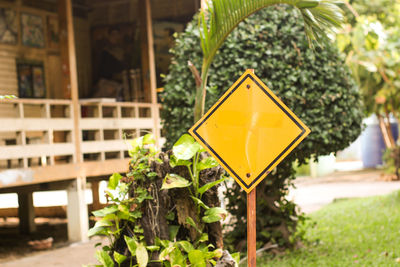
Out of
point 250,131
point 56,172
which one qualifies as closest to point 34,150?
point 56,172

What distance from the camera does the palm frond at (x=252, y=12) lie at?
5.15 m

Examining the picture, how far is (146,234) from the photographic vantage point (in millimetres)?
4559

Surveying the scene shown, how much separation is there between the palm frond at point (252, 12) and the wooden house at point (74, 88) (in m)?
3.45

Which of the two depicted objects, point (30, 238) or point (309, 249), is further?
point (30, 238)

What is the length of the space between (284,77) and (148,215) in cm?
283

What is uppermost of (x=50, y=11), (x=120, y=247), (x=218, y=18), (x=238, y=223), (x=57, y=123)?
(x=50, y=11)

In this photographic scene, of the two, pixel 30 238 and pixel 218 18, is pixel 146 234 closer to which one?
pixel 218 18

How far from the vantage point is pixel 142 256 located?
14.4 ft

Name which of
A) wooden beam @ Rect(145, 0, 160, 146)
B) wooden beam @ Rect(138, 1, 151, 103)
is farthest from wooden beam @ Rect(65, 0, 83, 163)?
wooden beam @ Rect(138, 1, 151, 103)

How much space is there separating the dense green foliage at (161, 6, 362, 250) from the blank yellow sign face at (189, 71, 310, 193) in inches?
95.4

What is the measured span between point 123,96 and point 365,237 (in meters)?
8.07

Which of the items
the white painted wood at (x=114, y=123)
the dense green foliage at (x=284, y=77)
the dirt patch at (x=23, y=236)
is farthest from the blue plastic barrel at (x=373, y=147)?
the dense green foliage at (x=284, y=77)

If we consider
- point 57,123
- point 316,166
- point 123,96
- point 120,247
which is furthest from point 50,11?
point 316,166

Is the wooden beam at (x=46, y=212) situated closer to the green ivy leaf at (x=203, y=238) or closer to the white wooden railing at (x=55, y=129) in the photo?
the white wooden railing at (x=55, y=129)
